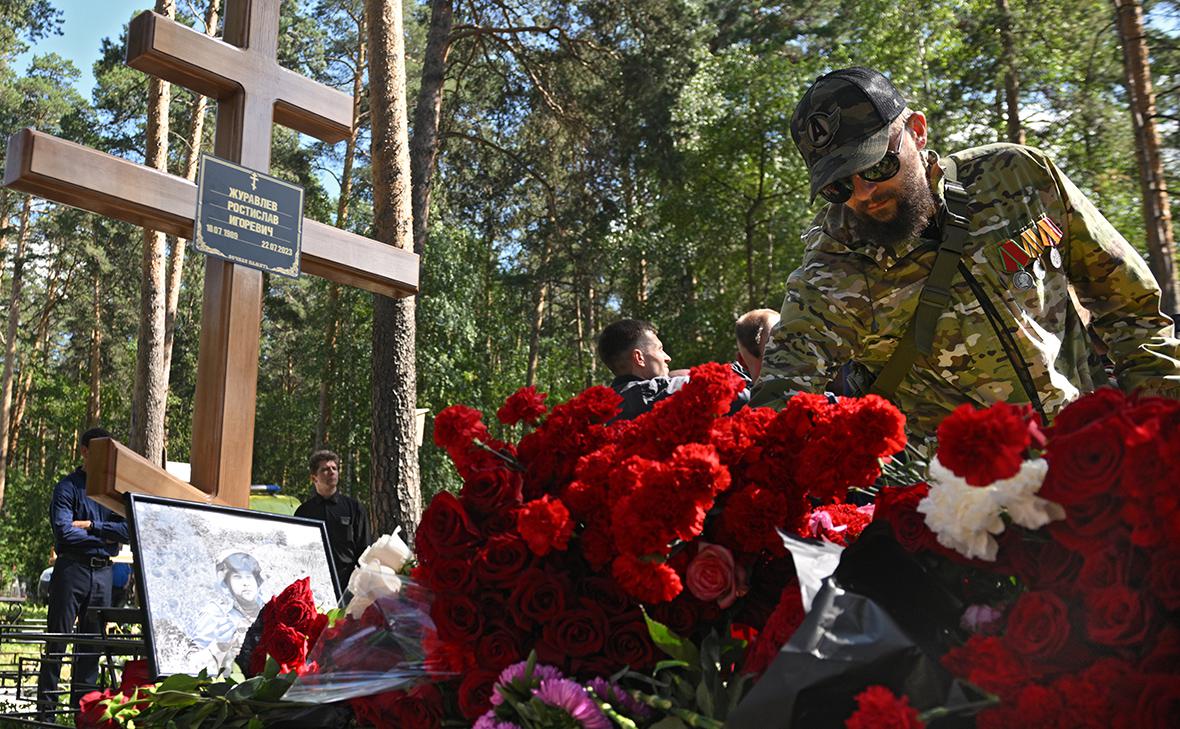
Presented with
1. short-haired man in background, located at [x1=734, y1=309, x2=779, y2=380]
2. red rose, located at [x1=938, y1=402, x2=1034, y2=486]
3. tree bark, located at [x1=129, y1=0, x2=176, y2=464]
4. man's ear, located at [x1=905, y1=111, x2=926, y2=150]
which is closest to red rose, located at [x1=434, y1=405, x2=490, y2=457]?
red rose, located at [x1=938, y1=402, x2=1034, y2=486]

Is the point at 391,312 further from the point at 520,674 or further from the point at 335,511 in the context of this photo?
the point at 520,674

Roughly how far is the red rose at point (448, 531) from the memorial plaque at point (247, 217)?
3.90 meters

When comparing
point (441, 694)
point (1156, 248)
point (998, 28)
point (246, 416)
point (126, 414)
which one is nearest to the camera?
point (441, 694)

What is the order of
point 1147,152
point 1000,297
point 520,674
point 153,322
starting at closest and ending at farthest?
point 520,674 → point 1000,297 → point 1147,152 → point 153,322

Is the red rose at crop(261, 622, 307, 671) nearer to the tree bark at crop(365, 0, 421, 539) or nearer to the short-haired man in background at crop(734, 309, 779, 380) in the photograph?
the short-haired man in background at crop(734, 309, 779, 380)

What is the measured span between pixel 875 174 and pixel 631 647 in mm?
1136

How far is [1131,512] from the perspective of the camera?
0.92 m

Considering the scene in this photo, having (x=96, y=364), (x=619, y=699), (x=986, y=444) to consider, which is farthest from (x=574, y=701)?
(x=96, y=364)

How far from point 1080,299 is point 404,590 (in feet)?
4.96

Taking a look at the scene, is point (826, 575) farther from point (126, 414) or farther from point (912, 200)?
point (126, 414)

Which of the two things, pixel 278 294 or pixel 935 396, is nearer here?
pixel 935 396

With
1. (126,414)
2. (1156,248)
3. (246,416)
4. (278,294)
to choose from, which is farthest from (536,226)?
(246,416)

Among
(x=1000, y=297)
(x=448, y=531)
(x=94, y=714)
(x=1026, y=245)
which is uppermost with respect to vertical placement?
(x=1026, y=245)

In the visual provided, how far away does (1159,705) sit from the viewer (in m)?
0.87
